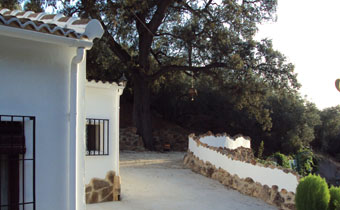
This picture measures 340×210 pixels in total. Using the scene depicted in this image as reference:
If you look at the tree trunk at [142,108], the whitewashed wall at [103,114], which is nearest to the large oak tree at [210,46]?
the tree trunk at [142,108]

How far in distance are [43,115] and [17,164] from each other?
0.67 m

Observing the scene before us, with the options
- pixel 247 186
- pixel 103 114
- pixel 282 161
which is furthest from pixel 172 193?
pixel 282 161

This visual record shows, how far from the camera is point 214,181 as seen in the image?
10.7 meters

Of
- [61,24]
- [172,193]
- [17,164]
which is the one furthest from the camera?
[172,193]

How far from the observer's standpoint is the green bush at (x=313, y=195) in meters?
6.25

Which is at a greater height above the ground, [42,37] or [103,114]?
[42,37]

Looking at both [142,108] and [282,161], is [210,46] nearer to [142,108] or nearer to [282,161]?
[142,108]

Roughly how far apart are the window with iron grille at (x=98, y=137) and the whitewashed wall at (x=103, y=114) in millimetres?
88

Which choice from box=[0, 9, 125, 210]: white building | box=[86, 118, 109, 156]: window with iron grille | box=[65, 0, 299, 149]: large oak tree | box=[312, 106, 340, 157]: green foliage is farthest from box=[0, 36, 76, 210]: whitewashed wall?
box=[312, 106, 340, 157]: green foliage

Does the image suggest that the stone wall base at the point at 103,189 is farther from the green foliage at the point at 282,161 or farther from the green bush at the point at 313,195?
the green foliage at the point at 282,161

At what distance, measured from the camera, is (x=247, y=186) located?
938 centimetres

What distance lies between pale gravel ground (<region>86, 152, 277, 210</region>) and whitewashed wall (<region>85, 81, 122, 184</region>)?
29.0 inches

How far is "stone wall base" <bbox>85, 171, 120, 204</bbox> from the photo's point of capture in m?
7.30

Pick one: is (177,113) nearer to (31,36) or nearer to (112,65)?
(112,65)
